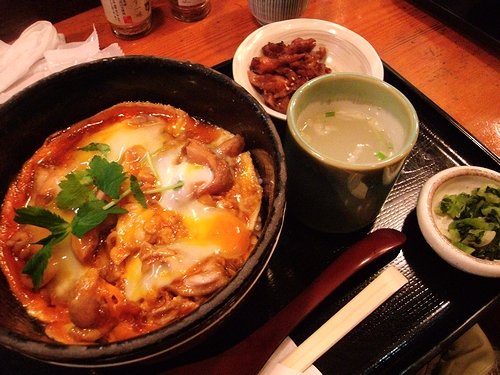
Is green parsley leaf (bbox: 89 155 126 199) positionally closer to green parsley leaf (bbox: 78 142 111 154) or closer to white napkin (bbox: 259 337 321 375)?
green parsley leaf (bbox: 78 142 111 154)

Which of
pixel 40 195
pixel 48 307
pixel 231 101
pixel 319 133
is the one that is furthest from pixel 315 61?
pixel 48 307

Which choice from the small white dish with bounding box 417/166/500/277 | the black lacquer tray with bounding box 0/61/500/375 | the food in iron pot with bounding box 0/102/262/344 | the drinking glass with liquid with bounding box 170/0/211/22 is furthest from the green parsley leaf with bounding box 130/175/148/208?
the drinking glass with liquid with bounding box 170/0/211/22

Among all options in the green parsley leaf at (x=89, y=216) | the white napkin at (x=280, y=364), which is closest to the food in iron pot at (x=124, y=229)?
the green parsley leaf at (x=89, y=216)

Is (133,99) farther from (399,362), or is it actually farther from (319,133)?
(399,362)

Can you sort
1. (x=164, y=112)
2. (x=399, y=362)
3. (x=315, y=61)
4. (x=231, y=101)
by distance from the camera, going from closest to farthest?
1. (x=399, y=362)
2. (x=231, y=101)
3. (x=164, y=112)
4. (x=315, y=61)

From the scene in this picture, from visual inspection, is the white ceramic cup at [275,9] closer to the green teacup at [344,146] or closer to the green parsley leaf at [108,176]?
the green teacup at [344,146]

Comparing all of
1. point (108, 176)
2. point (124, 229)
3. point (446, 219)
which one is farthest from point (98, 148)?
point (446, 219)
